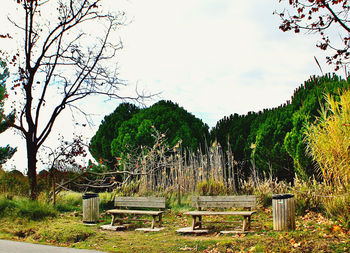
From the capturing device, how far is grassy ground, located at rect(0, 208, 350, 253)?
197 inches

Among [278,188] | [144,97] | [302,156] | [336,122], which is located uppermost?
[144,97]

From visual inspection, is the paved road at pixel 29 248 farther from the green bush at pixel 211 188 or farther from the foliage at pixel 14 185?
the foliage at pixel 14 185

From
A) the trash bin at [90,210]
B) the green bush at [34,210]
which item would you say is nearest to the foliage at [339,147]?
the trash bin at [90,210]

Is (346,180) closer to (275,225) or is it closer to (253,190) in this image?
(275,225)

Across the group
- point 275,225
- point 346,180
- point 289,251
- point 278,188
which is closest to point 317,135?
point 346,180

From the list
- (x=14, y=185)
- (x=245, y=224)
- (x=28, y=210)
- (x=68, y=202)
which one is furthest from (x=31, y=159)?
(x=245, y=224)

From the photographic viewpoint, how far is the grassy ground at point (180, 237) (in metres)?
5.01

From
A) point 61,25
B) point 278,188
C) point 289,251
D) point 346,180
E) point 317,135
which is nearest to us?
point 289,251

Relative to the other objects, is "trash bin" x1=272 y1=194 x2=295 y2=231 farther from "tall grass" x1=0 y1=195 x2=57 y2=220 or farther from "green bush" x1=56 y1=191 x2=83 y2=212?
"green bush" x1=56 y1=191 x2=83 y2=212

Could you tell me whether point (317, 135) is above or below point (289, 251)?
above

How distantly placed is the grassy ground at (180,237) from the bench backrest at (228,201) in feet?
1.38

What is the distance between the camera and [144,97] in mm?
10750

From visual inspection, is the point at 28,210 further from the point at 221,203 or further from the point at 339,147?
the point at 339,147

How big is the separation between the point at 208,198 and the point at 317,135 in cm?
264
